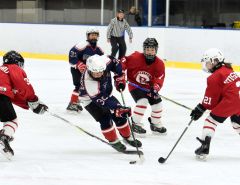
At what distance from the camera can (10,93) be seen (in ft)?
12.3

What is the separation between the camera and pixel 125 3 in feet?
42.7

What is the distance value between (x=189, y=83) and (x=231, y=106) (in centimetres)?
449

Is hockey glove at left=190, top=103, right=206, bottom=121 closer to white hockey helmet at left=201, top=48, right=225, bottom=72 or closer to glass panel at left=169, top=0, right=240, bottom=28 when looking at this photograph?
white hockey helmet at left=201, top=48, right=225, bottom=72

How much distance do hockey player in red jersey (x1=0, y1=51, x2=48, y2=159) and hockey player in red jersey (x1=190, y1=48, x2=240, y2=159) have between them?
1008mm

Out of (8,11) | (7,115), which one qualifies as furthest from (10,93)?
(8,11)

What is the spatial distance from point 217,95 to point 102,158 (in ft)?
2.69

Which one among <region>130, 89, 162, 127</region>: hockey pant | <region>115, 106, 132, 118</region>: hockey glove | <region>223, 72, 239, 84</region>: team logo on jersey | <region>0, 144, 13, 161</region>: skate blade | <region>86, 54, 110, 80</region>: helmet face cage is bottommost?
<region>0, 144, 13, 161</region>: skate blade

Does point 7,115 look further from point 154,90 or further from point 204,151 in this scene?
point 154,90

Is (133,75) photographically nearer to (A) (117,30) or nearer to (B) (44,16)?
(A) (117,30)

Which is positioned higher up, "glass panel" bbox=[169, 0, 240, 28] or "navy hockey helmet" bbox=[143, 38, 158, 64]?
"glass panel" bbox=[169, 0, 240, 28]

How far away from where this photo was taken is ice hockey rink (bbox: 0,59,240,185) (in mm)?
3414

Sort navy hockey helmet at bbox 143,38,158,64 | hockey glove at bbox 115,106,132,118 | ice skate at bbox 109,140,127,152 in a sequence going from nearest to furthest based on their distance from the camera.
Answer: hockey glove at bbox 115,106,132,118
ice skate at bbox 109,140,127,152
navy hockey helmet at bbox 143,38,158,64

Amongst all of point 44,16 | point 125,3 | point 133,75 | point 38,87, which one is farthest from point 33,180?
point 44,16

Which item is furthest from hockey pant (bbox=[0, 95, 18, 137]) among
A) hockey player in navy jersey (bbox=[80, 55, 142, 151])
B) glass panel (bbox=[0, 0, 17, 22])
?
glass panel (bbox=[0, 0, 17, 22])
